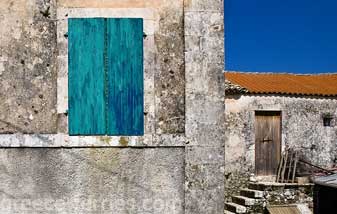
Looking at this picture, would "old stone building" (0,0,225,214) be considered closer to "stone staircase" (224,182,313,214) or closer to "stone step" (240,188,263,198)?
"stone staircase" (224,182,313,214)

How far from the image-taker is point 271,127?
16.6 metres

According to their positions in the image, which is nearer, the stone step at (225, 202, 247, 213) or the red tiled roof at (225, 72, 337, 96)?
the stone step at (225, 202, 247, 213)

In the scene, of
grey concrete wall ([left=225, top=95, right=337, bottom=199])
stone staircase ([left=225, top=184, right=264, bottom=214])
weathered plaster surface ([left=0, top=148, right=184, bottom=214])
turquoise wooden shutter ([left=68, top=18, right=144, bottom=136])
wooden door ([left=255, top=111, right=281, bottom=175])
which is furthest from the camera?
wooden door ([left=255, top=111, right=281, bottom=175])

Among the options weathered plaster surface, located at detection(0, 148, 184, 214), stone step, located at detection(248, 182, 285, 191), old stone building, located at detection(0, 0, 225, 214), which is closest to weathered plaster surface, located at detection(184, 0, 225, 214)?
old stone building, located at detection(0, 0, 225, 214)

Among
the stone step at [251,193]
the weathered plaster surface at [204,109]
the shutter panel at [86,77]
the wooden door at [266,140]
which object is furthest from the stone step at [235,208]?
the shutter panel at [86,77]

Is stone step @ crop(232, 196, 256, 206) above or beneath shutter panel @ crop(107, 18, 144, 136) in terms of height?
beneath

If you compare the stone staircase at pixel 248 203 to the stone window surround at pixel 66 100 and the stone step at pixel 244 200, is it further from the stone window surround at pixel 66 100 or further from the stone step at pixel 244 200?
the stone window surround at pixel 66 100

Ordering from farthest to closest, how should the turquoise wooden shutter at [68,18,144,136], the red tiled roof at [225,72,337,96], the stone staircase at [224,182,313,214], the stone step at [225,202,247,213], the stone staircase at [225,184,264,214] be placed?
the red tiled roof at [225,72,337,96] → the stone staircase at [224,182,313,214] → the stone staircase at [225,184,264,214] → the stone step at [225,202,247,213] → the turquoise wooden shutter at [68,18,144,136]

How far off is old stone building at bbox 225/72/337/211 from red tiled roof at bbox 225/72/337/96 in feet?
0.12

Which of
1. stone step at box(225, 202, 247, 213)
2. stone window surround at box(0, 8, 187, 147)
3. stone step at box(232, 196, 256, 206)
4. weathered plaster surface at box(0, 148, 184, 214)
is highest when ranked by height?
stone window surround at box(0, 8, 187, 147)

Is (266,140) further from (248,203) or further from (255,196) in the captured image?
(248,203)

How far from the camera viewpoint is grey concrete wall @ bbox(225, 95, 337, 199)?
52.4 ft

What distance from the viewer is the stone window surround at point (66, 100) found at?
6.85 m

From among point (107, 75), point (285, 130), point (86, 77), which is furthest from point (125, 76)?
point (285, 130)
